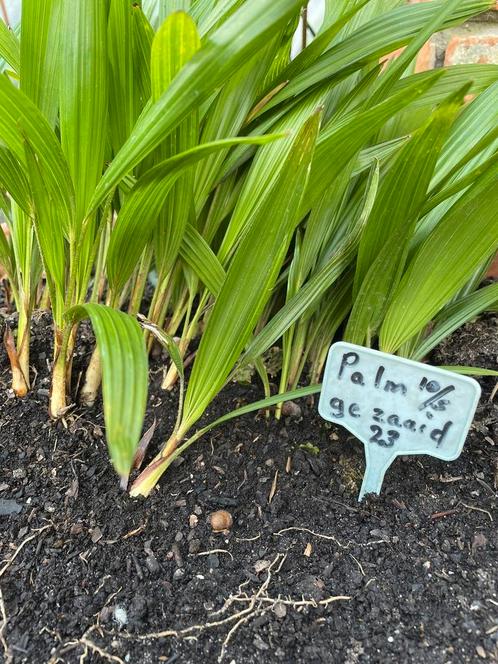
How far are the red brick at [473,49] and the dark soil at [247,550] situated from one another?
78 cm

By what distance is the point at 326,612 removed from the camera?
621mm

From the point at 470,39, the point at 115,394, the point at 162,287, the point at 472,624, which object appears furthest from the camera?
the point at 470,39

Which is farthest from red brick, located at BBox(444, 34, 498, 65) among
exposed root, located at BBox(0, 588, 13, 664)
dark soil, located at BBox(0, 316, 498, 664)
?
exposed root, located at BBox(0, 588, 13, 664)

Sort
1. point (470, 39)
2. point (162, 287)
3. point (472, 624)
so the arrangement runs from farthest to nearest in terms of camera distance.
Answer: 1. point (470, 39)
2. point (162, 287)
3. point (472, 624)

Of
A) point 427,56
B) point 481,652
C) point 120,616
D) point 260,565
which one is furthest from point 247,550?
point 427,56

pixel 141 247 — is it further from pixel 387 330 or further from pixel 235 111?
pixel 387 330

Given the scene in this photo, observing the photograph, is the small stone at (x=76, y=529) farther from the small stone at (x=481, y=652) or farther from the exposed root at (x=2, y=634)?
the small stone at (x=481, y=652)

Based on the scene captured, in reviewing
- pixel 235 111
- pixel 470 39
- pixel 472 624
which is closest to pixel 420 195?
pixel 235 111

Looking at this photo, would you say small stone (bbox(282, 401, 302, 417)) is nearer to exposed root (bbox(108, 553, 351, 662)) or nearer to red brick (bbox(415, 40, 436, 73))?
exposed root (bbox(108, 553, 351, 662))

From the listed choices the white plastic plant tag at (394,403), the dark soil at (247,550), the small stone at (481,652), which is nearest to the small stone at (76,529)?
the dark soil at (247,550)

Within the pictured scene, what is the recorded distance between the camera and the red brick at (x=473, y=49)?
1.19m

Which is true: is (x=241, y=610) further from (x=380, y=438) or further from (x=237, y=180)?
(x=237, y=180)

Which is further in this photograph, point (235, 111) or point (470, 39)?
point (470, 39)

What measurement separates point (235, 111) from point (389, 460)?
1.60 ft
